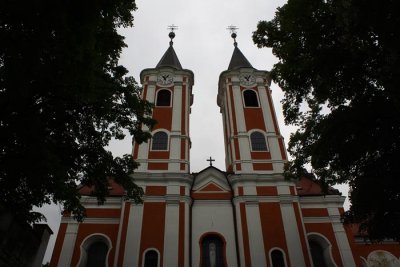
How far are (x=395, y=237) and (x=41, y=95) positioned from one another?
10731mm

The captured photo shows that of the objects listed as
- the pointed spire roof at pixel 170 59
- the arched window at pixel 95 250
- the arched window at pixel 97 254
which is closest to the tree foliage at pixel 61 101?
the arched window at pixel 95 250

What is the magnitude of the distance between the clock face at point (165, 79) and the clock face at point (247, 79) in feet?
16.1

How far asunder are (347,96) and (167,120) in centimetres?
1305

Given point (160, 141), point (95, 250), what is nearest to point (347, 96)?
point (160, 141)

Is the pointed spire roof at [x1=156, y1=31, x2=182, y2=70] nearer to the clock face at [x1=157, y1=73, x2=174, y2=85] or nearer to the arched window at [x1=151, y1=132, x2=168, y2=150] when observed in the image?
the clock face at [x1=157, y1=73, x2=174, y2=85]

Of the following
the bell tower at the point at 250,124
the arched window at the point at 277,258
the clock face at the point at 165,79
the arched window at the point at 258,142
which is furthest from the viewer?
the clock face at the point at 165,79

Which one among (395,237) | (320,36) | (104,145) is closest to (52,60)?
(104,145)

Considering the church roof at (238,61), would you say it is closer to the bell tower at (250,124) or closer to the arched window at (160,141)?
the bell tower at (250,124)

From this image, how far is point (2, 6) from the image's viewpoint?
5.27m

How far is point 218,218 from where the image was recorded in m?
17.6

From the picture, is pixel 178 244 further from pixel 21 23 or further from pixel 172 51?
pixel 172 51

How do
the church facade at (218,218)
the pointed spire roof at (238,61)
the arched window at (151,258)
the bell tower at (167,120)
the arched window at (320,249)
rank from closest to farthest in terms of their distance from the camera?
the arched window at (151,258), the church facade at (218,218), the arched window at (320,249), the bell tower at (167,120), the pointed spire roof at (238,61)

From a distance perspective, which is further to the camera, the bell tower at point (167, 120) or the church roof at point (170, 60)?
the church roof at point (170, 60)

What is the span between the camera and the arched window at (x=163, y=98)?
22516 mm
